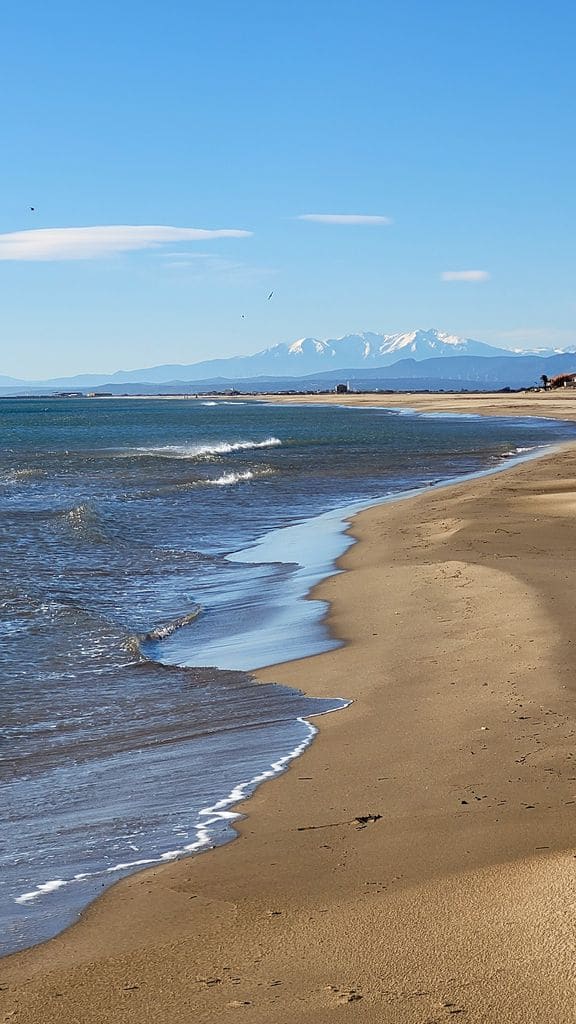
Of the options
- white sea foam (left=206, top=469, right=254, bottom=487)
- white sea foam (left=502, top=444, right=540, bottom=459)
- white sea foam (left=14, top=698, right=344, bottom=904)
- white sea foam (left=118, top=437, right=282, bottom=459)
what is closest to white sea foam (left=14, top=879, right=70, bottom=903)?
white sea foam (left=14, top=698, right=344, bottom=904)

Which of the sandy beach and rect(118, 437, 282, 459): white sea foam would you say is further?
rect(118, 437, 282, 459): white sea foam

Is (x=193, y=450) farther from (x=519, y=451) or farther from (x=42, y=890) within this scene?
(x=42, y=890)

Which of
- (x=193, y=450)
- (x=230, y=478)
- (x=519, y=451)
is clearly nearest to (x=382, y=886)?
(x=230, y=478)

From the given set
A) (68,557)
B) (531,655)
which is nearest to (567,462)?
(68,557)

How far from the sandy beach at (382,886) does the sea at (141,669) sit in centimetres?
39

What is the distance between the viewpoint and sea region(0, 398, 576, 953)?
21.8ft

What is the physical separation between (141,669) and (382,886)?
6707mm

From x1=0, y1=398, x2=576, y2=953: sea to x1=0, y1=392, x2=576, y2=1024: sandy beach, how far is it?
0.39 m

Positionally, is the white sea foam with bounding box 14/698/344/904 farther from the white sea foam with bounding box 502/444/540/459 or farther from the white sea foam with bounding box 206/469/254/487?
the white sea foam with bounding box 502/444/540/459

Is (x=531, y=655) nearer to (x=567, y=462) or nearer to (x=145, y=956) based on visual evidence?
(x=145, y=956)

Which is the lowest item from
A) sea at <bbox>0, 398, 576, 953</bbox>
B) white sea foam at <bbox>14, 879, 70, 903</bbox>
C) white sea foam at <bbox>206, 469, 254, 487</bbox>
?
sea at <bbox>0, 398, 576, 953</bbox>

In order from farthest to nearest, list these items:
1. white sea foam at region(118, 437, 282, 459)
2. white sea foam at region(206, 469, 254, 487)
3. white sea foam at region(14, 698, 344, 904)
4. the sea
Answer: white sea foam at region(118, 437, 282, 459)
white sea foam at region(206, 469, 254, 487)
the sea
white sea foam at region(14, 698, 344, 904)

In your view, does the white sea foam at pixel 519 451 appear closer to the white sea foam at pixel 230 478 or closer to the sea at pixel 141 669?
the sea at pixel 141 669

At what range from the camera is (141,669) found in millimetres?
11797
